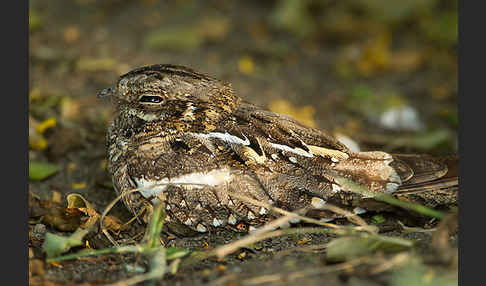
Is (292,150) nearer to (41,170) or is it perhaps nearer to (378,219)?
(378,219)

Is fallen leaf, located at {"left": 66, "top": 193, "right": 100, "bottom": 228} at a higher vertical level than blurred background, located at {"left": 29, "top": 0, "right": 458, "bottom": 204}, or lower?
lower

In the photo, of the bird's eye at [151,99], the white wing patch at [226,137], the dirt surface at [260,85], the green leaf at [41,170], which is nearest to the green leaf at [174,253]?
the dirt surface at [260,85]

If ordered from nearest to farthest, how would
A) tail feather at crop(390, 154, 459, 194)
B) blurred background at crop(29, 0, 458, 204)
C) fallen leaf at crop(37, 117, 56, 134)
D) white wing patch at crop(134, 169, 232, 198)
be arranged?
white wing patch at crop(134, 169, 232, 198) < tail feather at crop(390, 154, 459, 194) < fallen leaf at crop(37, 117, 56, 134) < blurred background at crop(29, 0, 458, 204)

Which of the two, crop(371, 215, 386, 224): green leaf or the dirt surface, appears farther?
A: crop(371, 215, 386, 224): green leaf

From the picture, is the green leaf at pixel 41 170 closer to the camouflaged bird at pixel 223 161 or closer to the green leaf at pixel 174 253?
the camouflaged bird at pixel 223 161

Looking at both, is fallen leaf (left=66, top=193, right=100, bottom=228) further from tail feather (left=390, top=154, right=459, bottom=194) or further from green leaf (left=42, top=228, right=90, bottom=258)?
tail feather (left=390, top=154, right=459, bottom=194)

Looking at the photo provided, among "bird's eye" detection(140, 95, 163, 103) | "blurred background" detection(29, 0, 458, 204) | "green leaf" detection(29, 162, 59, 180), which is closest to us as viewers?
"bird's eye" detection(140, 95, 163, 103)

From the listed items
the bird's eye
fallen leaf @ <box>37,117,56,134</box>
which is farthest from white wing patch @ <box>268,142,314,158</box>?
fallen leaf @ <box>37,117,56,134</box>

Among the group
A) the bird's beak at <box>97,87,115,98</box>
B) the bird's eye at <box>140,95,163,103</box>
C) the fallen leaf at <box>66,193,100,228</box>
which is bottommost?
the fallen leaf at <box>66,193,100,228</box>
